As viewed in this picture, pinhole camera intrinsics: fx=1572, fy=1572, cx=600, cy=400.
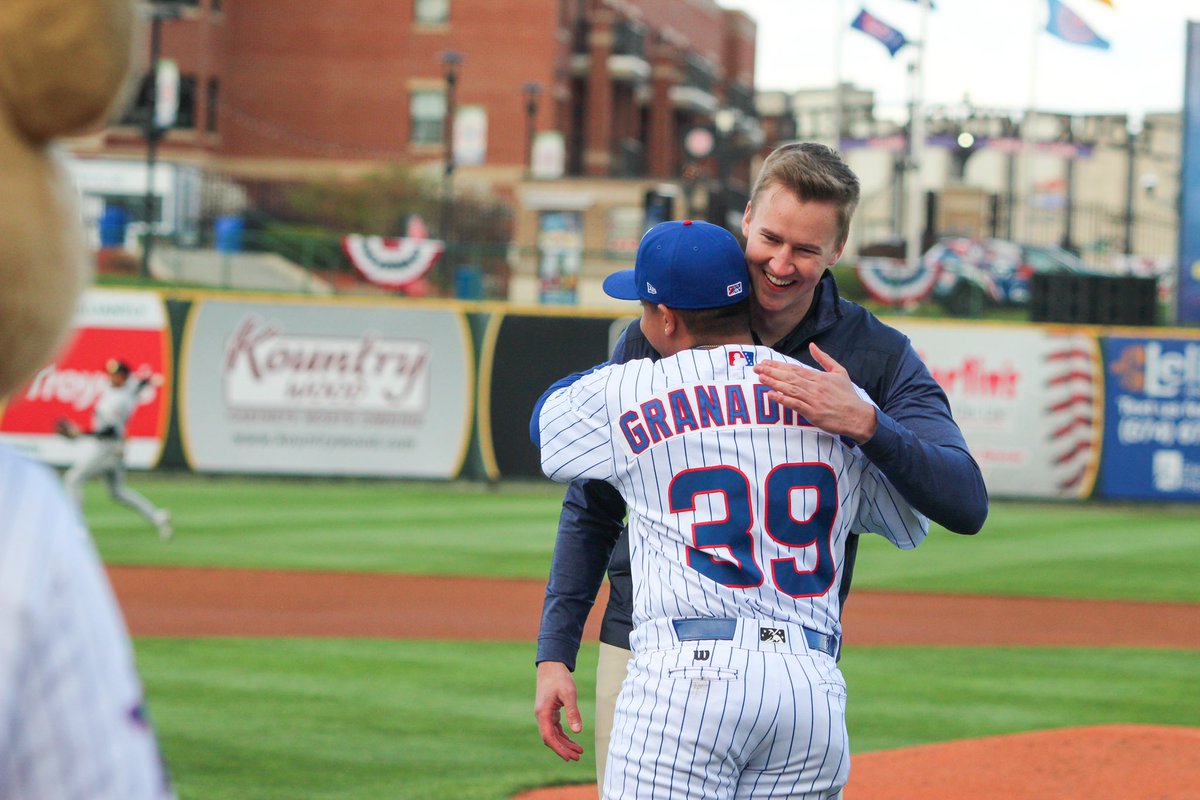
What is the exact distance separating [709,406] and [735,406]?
45mm

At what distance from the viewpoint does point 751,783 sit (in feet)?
8.92

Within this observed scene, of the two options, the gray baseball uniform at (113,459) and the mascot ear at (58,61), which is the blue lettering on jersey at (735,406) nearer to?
the mascot ear at (58,61)

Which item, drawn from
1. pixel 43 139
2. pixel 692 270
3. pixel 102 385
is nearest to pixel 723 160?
pixel 102 385

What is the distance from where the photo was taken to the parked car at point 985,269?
29.9 metres

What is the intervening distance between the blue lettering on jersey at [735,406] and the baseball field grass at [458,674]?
3.84m

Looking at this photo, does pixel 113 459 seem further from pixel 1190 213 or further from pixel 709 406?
pixel 1190 213

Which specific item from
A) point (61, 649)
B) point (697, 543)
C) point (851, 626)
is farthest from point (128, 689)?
point (851, 626)

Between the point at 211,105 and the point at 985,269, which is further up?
the point at 211,105

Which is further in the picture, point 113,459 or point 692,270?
point 113,459

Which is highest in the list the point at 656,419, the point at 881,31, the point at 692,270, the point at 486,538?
the point at 881,31

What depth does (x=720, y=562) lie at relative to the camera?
268 centimetres

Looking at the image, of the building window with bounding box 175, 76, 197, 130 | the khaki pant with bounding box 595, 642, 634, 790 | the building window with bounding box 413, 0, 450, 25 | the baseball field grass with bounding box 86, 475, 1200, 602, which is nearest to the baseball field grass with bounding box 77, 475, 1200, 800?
the baseball field grass with bounding box 86, 475, 1200, 602

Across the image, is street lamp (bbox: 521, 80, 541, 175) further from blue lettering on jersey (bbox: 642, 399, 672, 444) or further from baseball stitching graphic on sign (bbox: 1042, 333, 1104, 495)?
blue lettering on jersey (bbox: 642, 399, 672, 444)

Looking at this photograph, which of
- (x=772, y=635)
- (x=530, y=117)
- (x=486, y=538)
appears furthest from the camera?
(x=530, y=117)
